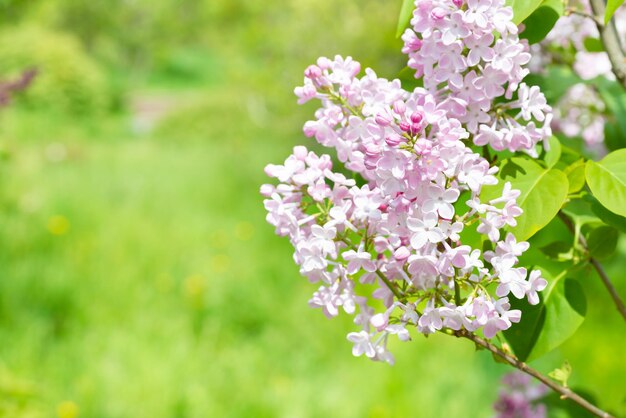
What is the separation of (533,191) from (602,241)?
0.28 metres

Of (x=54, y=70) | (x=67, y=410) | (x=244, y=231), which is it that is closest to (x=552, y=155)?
(x=67, y=410)

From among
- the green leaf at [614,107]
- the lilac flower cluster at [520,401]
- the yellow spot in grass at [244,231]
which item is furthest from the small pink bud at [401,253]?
the yellow spot in grass at [244,231]

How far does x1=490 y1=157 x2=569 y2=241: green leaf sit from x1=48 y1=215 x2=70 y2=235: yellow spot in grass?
439cm

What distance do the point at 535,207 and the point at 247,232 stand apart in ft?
16.3

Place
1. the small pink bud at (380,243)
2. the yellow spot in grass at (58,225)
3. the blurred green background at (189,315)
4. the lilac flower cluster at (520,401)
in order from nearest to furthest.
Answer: the small pink bud at (380,243) < the lilac flower cluster at (520,401) < the blurred green background at (189,315) < the yellow spot in grass at (58,225)

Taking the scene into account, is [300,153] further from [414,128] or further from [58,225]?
[58,225]

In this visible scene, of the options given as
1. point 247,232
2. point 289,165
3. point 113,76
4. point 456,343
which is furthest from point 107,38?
point 289,165

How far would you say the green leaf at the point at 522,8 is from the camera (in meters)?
0.85

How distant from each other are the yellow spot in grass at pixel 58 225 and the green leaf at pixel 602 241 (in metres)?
4.30

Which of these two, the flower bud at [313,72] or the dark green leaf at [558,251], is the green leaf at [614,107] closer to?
the dark green leaf at [558,251]

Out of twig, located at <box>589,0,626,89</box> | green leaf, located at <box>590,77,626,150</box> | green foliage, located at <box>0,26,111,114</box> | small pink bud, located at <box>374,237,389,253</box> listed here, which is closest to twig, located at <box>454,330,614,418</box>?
small pink bud, located at <box>374,237,389,253</box>

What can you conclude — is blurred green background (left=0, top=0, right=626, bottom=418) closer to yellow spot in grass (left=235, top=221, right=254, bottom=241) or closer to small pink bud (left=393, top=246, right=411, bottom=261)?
yellow spot in grass (left=235, top=221, right=254, bottom=241)

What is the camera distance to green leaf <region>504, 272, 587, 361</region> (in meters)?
0.96

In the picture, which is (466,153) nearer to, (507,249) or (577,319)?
(507,249)
